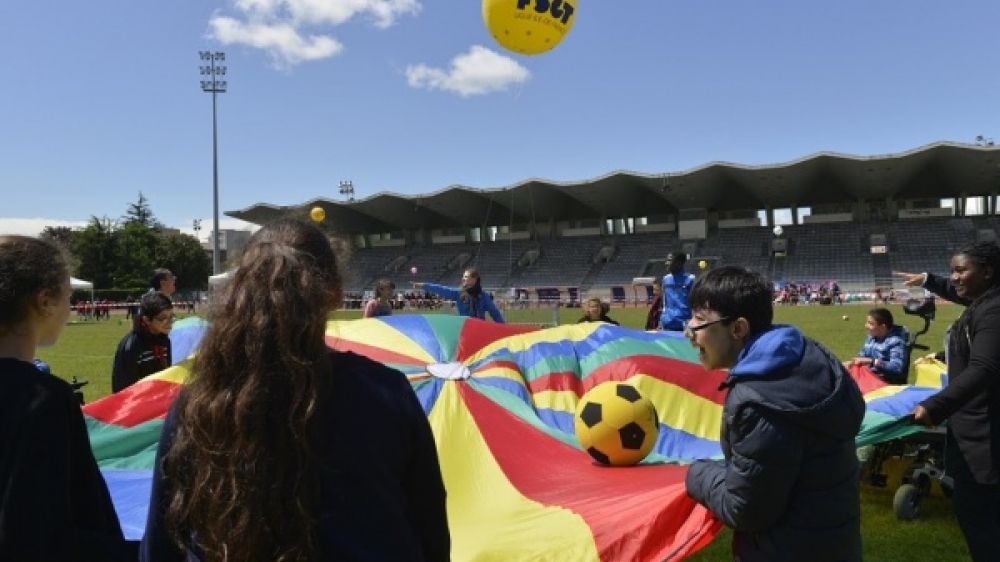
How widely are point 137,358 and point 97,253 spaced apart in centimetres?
4586

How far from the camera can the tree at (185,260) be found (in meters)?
48.9

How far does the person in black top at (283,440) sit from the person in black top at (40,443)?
0.80 ft

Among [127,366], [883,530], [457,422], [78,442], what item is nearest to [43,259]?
[78,442]

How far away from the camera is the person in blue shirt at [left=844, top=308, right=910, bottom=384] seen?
5148 mm

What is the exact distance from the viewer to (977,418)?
8.80 ft

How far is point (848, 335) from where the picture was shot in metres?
14.3

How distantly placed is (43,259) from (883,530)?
4.18 metres

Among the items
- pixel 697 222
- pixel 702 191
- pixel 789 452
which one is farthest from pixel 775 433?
pixel 697 222

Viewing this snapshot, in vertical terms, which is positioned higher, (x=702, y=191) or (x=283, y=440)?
(x=702, y=191)

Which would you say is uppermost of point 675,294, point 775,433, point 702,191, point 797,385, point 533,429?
point 702,191

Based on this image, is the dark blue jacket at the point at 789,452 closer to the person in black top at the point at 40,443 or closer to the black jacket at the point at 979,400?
the black jacket at the point at 979,400

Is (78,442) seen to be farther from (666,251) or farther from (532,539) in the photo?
(666,251)

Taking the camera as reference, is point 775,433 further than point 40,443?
Yes

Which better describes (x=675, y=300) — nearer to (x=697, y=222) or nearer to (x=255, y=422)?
(x=255, y=422)
